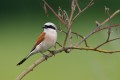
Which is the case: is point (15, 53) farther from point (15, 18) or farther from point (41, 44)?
point (41, 44)

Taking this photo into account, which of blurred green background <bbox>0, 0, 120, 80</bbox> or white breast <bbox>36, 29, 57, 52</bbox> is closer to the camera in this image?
white breast <bbox>36, 29, 57, 52</bbox>

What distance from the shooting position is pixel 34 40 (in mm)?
7418

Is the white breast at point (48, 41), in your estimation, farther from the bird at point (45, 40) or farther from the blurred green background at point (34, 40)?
the blurred green background at point (34, 40)

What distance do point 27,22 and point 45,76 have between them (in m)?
2.61

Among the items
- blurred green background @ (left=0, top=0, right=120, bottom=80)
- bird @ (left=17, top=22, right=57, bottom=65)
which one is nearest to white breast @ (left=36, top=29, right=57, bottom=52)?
bird @ (left=17, top=22, right=57, bottom=65)

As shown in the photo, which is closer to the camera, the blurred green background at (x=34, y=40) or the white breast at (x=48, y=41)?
the white breast at (x=48, y=41)

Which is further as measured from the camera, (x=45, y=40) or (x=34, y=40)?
(x=34, y=40)

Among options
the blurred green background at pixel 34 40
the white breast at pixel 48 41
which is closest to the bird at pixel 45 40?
the white breast at pixel 48 41

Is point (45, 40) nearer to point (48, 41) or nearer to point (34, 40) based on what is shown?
point (48, 41)

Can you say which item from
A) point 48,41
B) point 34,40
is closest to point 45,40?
point 48,41

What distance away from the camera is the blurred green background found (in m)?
5.93

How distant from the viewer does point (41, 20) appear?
28.5 ft

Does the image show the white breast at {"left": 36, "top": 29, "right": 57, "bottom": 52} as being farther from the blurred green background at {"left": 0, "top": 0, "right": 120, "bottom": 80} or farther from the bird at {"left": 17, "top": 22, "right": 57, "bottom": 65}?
the blurred green background at {"left": 0, "top": 0, "right": 120, "bottom": 80}

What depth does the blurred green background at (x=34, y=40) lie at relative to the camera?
19.5ft
